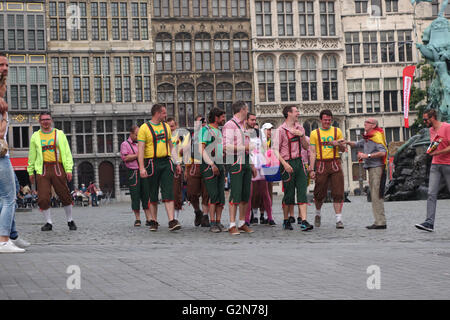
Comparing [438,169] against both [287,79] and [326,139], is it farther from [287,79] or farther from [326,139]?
[287,79]

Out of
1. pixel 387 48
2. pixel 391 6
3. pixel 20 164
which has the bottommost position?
pixel 20 164

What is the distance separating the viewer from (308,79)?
56.2m

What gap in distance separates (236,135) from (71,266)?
5062mm

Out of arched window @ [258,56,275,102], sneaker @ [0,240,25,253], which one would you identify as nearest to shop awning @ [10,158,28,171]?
arched window @ [258,56,275,102]

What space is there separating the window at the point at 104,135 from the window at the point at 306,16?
15.0m

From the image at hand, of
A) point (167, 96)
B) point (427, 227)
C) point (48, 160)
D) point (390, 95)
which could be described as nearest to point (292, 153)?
point (427, 227)

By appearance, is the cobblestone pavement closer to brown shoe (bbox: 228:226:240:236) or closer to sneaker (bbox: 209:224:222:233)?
brown shoe (bbox: 228:226:240:236)

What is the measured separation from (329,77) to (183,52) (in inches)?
408

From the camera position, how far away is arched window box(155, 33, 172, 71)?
54.2m

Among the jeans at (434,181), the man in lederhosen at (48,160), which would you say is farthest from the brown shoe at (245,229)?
the man in lederhosen at (48,160)

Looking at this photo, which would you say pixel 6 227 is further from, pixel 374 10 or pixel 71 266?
pixel 374 10

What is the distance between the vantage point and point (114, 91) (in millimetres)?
53062

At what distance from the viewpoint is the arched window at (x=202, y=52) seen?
54.6 m

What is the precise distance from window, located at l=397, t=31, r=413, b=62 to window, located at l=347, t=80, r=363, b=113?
3516 mm
